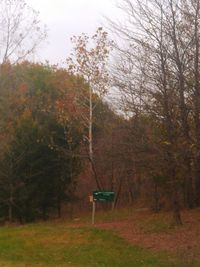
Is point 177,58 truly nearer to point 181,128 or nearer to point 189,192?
point 181,128

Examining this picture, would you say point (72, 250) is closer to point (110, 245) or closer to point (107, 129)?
point (110, 245)

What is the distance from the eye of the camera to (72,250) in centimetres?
1413

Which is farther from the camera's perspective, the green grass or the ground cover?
the green grass

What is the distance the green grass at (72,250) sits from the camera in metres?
12.1

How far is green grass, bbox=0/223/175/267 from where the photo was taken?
1212cm

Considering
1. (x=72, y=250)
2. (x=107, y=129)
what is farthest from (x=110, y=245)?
(x=107, y=129)

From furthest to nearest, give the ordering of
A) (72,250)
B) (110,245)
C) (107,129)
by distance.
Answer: (107,129), (110,245), (72,250)

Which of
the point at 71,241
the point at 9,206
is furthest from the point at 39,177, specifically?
the point at 71,241

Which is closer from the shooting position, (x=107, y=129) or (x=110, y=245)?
(x=110, y=245)

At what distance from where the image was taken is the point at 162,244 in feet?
46.2

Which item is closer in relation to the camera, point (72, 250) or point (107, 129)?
point (72, 250)

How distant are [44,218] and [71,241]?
15.1m

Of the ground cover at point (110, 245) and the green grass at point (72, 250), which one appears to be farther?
the green grass at point (72, 250)

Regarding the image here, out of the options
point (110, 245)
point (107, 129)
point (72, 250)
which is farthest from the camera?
point (107, 129)
